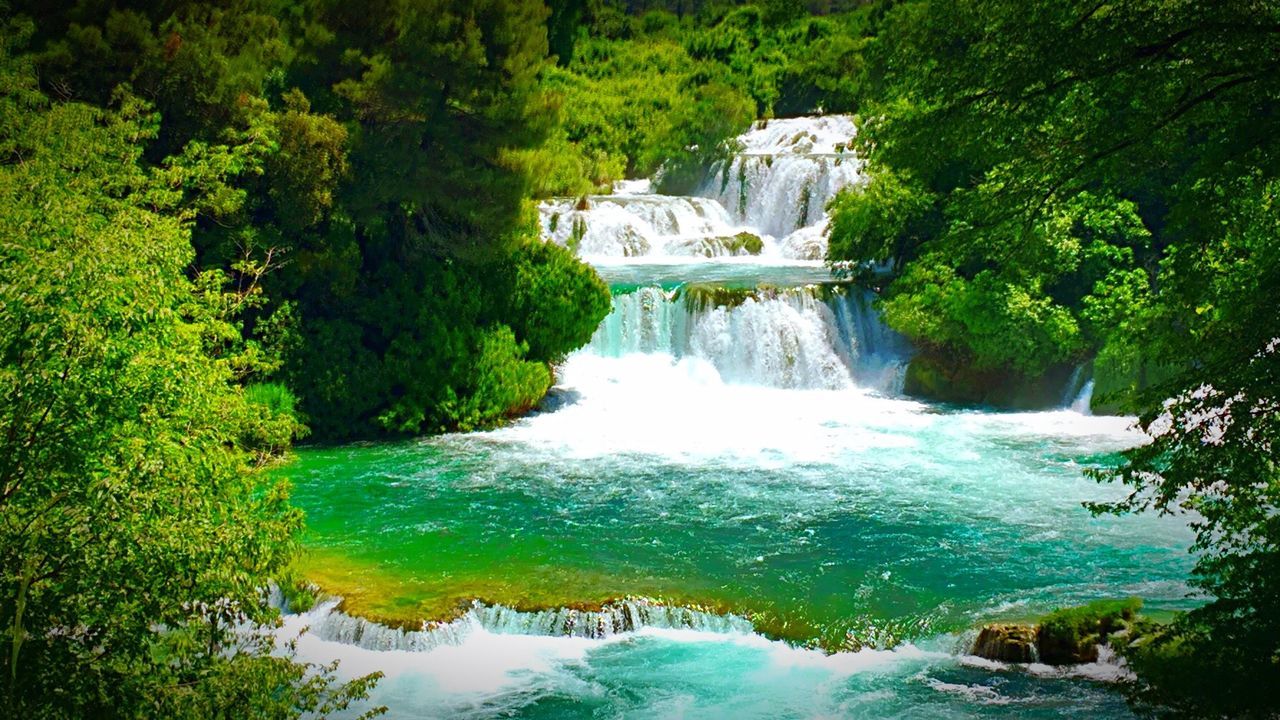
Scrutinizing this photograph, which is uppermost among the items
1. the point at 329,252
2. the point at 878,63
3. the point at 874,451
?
the point at 878,63

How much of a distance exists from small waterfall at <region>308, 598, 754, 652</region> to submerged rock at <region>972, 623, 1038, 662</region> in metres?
2.06

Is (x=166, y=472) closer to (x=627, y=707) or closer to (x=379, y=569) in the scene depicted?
(x=627, y=707)

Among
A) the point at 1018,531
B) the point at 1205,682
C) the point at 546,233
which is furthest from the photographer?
the point at 546,233

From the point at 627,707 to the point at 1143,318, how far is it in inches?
459

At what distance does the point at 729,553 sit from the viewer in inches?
460

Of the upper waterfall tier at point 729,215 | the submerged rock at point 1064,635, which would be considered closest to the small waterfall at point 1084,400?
the upper waterfall tier at point 729,215

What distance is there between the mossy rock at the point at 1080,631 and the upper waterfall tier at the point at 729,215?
705 inches

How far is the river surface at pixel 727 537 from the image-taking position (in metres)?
8.91

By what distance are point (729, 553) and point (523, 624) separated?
107 inches

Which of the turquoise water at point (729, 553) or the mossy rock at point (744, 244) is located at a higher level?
the mossy rock at point (744, 244)

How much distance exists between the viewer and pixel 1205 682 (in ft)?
18.7

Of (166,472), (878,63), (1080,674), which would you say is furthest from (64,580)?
(1080,674)

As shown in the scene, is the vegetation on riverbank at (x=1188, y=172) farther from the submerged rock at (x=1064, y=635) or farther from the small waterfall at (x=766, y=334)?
the small waterfall at (x=766, y=334)

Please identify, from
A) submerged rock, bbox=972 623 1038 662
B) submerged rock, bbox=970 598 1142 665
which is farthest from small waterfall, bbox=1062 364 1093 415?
submerged rock, bbox=972 623 1038 662
